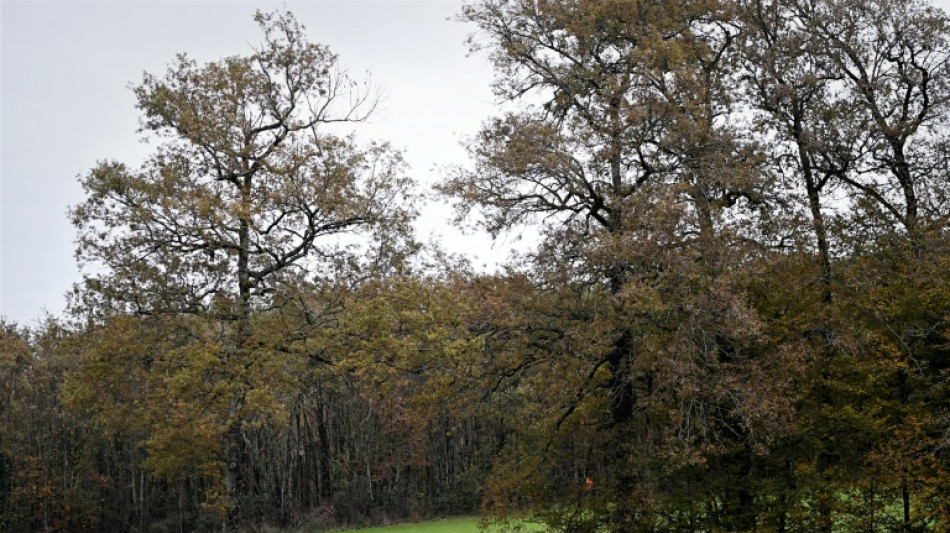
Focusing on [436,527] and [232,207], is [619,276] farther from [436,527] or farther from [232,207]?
[436,527]

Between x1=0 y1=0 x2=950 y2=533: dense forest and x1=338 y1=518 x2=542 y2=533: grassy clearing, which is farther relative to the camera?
x1=338 y1=518 x2=542 y2=533: grassy clearing

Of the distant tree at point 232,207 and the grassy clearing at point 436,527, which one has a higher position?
the distant tree at point 232,207

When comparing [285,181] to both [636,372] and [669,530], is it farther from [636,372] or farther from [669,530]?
[669,530]

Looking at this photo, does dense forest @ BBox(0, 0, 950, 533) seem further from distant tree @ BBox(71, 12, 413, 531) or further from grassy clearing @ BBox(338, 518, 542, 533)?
grassy clearing @ BBox(338, 518, 542, 533)

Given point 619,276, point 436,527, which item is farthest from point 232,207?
point 436,527

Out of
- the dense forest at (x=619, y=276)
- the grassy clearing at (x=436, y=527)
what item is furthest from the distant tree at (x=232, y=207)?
the grassy clearing at (x=436, y=527)

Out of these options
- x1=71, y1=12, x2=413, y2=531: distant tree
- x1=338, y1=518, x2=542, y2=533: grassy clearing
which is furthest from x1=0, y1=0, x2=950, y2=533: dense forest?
x1=338, y1=518, x2=542, y2=533: grassy clearing

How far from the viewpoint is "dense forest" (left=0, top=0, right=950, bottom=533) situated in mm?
15742

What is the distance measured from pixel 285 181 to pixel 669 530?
1237cm

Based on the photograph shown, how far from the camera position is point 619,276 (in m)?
15.9

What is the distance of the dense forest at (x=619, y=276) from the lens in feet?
51.6

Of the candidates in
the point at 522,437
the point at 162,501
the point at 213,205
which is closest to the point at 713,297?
the point at 522,437

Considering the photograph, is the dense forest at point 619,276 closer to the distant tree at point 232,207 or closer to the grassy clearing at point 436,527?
the distant tree at point 232,207

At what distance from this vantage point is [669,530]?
1723 centimetres
